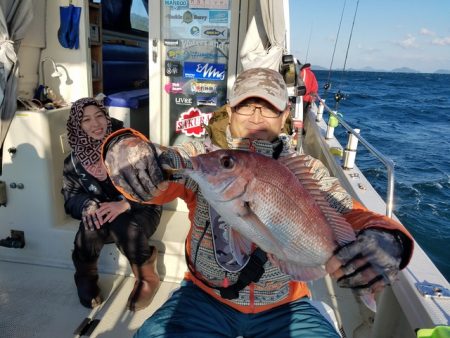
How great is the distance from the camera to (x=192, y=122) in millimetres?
3982

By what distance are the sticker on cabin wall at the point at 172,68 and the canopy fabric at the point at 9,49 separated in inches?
52.3

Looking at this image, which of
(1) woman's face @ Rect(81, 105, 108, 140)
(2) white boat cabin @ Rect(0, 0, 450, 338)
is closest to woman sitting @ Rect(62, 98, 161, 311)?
(1) woman's face @ Rect(81, 105, 108, 140)

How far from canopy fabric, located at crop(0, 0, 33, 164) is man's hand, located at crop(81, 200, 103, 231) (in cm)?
109

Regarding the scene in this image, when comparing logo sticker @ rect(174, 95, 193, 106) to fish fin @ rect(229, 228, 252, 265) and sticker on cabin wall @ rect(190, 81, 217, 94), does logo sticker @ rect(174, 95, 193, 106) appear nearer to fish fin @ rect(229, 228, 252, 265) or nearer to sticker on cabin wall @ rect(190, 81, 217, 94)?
sticker on cabin wall @ rect(190, 81, 217, 94)

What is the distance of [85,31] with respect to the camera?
147 inches

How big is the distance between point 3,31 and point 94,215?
1740mm

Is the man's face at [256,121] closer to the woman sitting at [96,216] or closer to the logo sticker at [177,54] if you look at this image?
the woman sitting at [96,216]

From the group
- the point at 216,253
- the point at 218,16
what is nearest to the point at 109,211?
the point at 216,253

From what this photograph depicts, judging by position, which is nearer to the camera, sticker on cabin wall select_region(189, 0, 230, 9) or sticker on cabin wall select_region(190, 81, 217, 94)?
sticker on cabin wall select_region(189, 0, 230, 9)

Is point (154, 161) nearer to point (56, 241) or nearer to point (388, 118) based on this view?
point (56, 241)

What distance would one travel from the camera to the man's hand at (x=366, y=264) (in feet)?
4.31

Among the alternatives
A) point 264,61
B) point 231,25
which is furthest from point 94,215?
point 231,25

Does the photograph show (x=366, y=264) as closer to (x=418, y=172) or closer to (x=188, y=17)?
(x=188, y=17)

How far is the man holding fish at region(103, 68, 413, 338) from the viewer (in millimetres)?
1271
